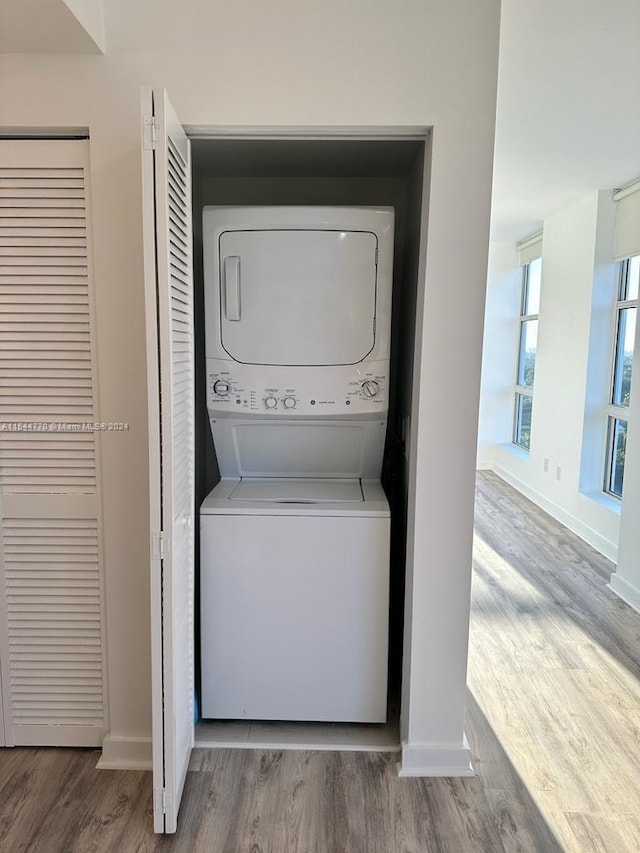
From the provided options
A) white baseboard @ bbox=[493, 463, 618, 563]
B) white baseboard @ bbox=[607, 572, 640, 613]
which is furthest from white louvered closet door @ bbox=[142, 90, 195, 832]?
white baseboard @ bbox=[493, 463, 618, 563]

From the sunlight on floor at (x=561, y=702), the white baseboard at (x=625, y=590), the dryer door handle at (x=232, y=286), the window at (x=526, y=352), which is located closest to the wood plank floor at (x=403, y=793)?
the sunlight on floor at (x=561, y=702)

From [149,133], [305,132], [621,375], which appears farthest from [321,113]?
[621,375]

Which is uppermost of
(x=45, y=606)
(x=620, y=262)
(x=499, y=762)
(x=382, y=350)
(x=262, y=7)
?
(x=262, y=7)

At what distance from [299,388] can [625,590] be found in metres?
2.45

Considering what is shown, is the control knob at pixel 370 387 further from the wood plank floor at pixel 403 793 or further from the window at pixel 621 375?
the window at pixel 621 375

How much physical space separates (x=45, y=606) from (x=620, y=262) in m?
4.12

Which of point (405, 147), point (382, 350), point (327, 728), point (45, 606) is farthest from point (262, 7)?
point (327, 728)

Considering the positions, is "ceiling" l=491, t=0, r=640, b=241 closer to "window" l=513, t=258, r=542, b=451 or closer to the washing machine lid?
the washing machine lid

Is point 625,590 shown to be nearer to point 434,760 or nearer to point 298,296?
point 434,760

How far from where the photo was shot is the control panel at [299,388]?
2002 millimetres

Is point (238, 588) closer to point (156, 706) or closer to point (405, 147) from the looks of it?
point (156, 706)

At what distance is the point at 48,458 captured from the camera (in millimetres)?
1856

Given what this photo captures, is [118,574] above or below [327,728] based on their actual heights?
above

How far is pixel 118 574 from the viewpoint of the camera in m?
1.85
